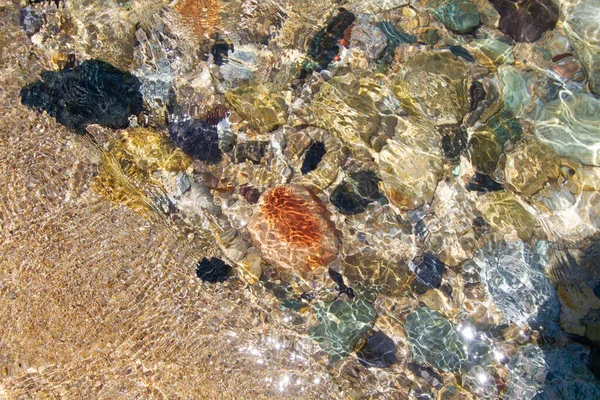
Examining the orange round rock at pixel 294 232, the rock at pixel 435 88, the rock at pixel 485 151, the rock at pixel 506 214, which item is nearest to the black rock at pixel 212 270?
the orange round rock at pixel 294 232

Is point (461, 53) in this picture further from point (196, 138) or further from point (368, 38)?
point (196, 138)

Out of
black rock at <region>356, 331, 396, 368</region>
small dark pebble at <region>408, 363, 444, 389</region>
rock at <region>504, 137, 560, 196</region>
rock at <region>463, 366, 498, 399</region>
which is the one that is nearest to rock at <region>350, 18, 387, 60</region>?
rock at <region>504, 137, 560, 196</region>

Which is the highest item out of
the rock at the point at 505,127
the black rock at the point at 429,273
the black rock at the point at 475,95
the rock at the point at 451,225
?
the black rock at the point at 475,95

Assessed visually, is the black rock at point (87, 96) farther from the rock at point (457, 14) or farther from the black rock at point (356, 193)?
the rock at point (457, 14)

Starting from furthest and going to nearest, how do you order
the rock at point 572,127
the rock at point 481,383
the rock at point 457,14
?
the rock at point 457,14
the rock at point 572,127
the rock at point 481,383

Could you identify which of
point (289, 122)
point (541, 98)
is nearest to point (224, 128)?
point (289, 122)

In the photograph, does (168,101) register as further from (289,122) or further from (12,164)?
(12,164)
